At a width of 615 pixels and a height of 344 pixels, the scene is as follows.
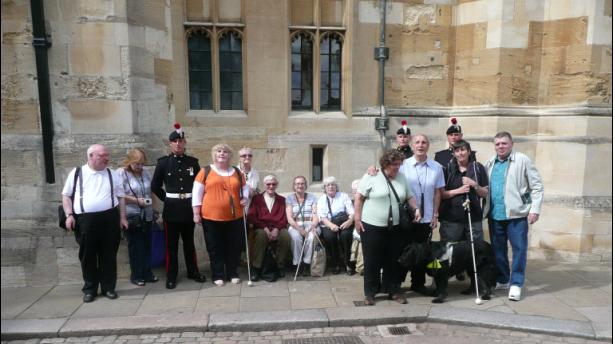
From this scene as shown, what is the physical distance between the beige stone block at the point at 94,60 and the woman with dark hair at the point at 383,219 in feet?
9.89

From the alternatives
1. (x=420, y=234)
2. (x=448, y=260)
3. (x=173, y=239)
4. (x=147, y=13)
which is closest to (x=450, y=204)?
(x=420, y=234)

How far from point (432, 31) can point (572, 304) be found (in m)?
3.97

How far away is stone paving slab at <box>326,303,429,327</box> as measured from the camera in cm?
408

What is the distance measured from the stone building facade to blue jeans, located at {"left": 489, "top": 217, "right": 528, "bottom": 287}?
1.84m

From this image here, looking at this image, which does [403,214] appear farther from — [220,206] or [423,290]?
[220,206]

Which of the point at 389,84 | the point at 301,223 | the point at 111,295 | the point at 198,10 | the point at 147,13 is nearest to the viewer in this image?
the point at 111,295

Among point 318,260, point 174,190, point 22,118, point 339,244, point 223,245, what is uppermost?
point 22,118

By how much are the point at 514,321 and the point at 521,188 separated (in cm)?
129

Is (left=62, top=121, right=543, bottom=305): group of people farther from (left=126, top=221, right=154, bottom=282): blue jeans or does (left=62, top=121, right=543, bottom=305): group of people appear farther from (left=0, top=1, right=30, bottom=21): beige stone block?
(left=0, top=1, right=30, bottom=21): beige stone block

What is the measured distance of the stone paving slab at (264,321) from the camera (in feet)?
13.1

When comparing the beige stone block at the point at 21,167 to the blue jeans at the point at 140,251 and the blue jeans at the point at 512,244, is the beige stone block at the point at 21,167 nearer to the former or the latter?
the blue jeans at the point at 140,251

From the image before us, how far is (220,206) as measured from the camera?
472 cm

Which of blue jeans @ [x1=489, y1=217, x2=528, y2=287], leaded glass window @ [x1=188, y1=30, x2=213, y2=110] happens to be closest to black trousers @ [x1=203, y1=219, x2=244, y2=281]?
leaded glass window @ [x1=188, y1=30, x2=213, y2=110]

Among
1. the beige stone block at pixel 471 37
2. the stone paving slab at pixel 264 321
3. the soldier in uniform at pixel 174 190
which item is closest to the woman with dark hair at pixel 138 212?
the soldier in uniform at pixel 174 190
